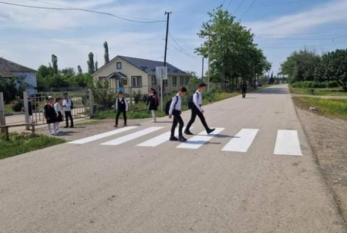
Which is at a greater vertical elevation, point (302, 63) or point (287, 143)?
point (302, 63)

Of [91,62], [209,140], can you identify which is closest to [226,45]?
[209,140]

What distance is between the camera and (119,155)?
8148 millimetres

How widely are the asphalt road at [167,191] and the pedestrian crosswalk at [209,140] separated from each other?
108 mm

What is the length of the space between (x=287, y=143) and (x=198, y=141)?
2532mm

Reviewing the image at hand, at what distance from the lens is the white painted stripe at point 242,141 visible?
29.1ft

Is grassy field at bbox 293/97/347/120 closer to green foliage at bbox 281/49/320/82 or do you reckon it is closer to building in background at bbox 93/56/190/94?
building in background at bbox 93/56/190/94

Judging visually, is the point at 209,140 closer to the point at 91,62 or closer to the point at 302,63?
the point at 302,63

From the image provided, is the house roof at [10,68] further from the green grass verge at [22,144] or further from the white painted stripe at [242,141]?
the white painted stripe at [242,141]

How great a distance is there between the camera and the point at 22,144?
32.2ft

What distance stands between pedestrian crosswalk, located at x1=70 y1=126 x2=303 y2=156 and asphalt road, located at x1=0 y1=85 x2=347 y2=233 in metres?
0.11

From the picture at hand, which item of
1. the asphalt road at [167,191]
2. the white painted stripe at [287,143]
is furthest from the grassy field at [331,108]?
the asphalt road at [167,191]

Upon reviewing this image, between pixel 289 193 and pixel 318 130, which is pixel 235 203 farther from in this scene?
pixel 318 130

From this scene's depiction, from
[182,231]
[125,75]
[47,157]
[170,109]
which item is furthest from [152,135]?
[125,75]

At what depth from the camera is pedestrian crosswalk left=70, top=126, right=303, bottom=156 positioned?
8.87m
